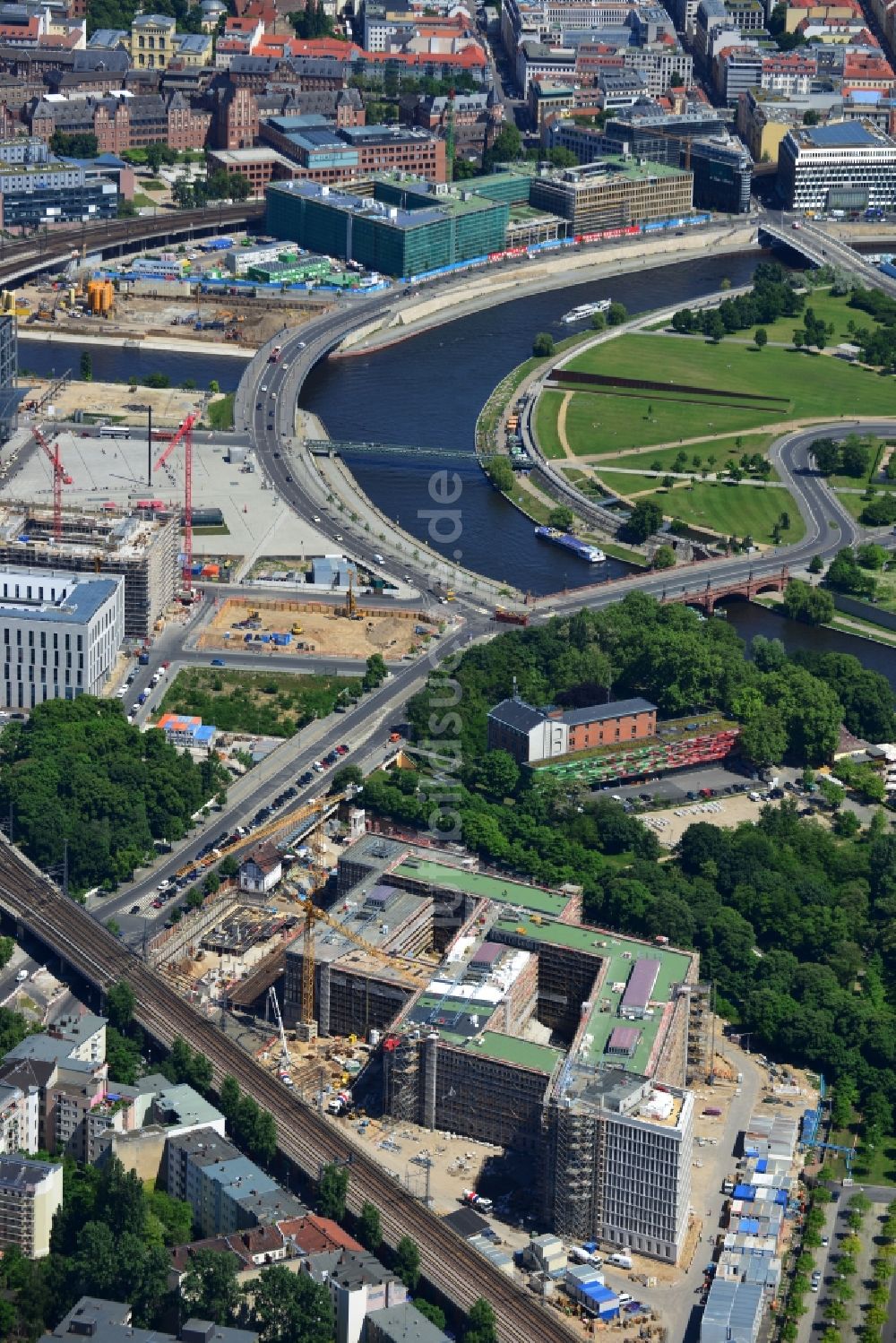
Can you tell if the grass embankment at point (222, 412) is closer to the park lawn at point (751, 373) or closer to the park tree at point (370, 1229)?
the park lawn at point (751, 373)

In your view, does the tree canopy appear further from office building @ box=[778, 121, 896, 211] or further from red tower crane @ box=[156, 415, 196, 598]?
office building @ box=[778, 121, 896, 211]

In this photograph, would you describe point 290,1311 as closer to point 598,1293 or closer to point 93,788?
point 598,1293

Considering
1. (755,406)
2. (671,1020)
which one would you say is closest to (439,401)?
(755,406)

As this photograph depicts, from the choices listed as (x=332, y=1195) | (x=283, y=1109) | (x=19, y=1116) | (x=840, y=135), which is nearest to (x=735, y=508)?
(x=283, y=1109)

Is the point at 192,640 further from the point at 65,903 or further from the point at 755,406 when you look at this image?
the point at 755,406

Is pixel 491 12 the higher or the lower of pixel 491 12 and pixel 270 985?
the higher

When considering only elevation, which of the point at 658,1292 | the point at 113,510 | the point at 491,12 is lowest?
the point at 658,1292

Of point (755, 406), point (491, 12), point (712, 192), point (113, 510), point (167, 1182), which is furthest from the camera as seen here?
point (491, 12)
